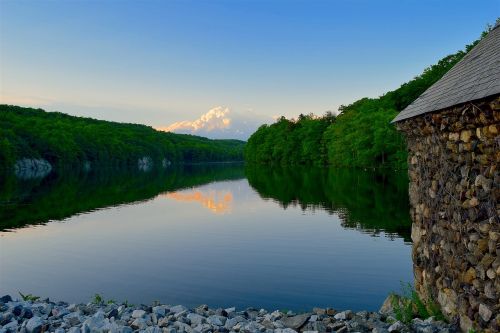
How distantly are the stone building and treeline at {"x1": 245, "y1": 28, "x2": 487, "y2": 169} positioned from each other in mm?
75172

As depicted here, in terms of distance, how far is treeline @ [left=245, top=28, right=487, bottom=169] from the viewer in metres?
91.0

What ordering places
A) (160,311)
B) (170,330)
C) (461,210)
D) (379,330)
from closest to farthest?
(461,210) → (379,330) → (170,330) → (160,311)

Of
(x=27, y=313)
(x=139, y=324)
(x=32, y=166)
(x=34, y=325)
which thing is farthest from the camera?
(x=32, y=166)

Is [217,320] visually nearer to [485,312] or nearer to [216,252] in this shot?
[485,312]

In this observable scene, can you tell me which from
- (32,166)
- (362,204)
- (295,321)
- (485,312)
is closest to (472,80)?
(485,312)

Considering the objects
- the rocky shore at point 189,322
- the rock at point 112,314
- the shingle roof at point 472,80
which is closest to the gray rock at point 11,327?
the rocky shore at point 189,322

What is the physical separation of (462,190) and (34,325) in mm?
10421

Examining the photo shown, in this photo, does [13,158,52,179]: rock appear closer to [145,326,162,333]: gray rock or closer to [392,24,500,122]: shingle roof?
[145,326,162,333]: gray rock

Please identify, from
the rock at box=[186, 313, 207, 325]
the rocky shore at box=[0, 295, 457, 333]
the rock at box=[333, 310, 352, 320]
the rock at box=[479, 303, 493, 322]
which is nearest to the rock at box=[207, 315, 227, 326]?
the rocky shore at box=[0, 295, 457, 333]

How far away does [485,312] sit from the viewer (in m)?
8.48

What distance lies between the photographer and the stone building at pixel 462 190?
8164 mm

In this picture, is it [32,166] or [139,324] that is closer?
[139,324]

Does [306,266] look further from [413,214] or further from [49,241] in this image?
[49,241]

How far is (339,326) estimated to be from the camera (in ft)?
35.1
